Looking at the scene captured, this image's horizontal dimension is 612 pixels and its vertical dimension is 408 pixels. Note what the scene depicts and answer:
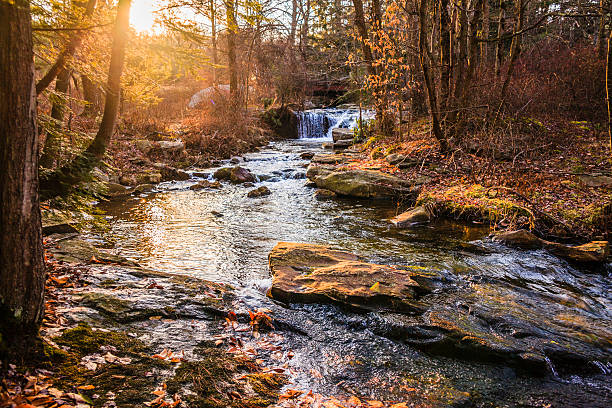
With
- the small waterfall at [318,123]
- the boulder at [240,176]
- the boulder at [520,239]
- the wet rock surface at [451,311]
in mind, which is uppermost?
the small waterfall at [318,123]

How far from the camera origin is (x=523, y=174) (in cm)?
818

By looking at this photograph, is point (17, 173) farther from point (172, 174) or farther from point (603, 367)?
point (172, 174)

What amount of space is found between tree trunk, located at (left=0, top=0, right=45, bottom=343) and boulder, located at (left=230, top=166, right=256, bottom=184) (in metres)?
9.74

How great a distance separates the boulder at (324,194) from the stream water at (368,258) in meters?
0.32

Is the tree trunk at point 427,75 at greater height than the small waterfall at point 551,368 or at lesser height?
greater

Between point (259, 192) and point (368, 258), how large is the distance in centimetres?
547

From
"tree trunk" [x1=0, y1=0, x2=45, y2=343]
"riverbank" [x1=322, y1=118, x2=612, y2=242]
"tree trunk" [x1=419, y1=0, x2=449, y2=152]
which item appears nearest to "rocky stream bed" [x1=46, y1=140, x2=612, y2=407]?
"tree trunk" [x1=0, y1=0, x2=45, y2=343]

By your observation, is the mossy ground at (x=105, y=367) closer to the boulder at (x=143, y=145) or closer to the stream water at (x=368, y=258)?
the stream water at (x=368, y=258)

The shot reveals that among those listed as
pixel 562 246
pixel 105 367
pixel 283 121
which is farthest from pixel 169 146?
pixel 562 246

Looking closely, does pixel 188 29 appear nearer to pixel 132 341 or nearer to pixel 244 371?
pixel 132 341

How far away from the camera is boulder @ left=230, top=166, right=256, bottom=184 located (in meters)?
12.0

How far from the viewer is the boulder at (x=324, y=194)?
989 cm

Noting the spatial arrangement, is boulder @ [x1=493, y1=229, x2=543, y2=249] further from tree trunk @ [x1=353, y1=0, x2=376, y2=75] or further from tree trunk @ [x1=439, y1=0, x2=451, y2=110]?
tree trunk @ [x1=353, y1=0, x2=376, y2=75]

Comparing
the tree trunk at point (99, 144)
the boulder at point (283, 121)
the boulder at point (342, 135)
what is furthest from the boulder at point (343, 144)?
the tree trunk at point (99, 144)
